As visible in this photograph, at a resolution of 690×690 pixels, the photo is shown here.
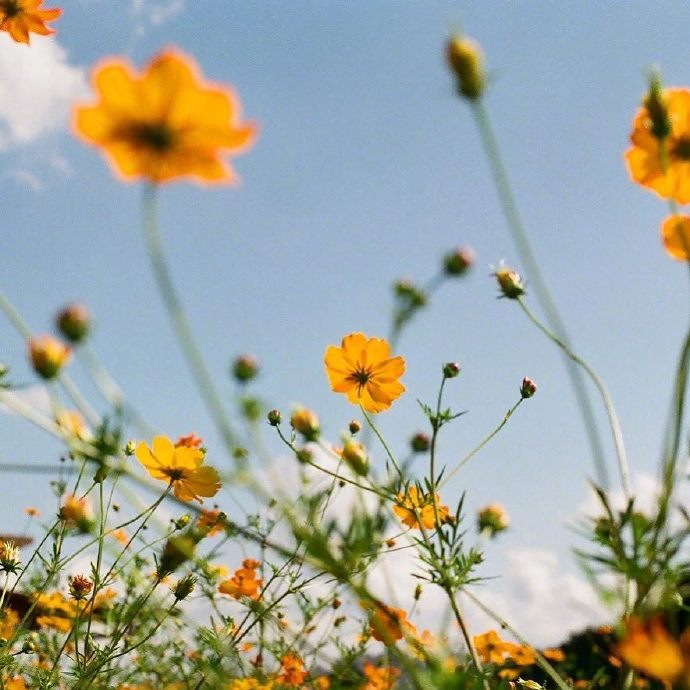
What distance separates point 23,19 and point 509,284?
44.2 inches

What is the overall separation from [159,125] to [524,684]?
4.38ft

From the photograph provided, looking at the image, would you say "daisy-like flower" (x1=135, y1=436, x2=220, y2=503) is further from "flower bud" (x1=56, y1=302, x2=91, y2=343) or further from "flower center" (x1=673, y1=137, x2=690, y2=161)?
"flower center" (x1=673, y1=137, x2=690, y2=161)

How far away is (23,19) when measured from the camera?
4.81ft

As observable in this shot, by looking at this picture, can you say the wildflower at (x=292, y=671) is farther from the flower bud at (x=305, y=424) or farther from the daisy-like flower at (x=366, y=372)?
the flower bud at (x=305, y=424)

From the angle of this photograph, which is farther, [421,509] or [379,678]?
[379,678]

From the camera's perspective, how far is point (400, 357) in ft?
5.74

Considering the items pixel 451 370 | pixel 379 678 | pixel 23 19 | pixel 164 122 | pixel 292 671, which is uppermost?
pixel 23 19

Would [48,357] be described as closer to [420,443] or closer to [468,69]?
[468,69]

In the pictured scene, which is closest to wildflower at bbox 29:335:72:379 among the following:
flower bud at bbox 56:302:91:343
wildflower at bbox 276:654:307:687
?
flower bud at bbox 56:302:91:343

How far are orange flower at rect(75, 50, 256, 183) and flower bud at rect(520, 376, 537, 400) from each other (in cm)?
122

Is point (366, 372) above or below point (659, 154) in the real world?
above

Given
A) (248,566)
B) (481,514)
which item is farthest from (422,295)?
(248,566)

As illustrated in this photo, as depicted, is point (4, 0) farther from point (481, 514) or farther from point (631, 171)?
point (481, 514)

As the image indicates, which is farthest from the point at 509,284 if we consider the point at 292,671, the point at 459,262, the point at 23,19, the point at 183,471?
the point at 292,671
